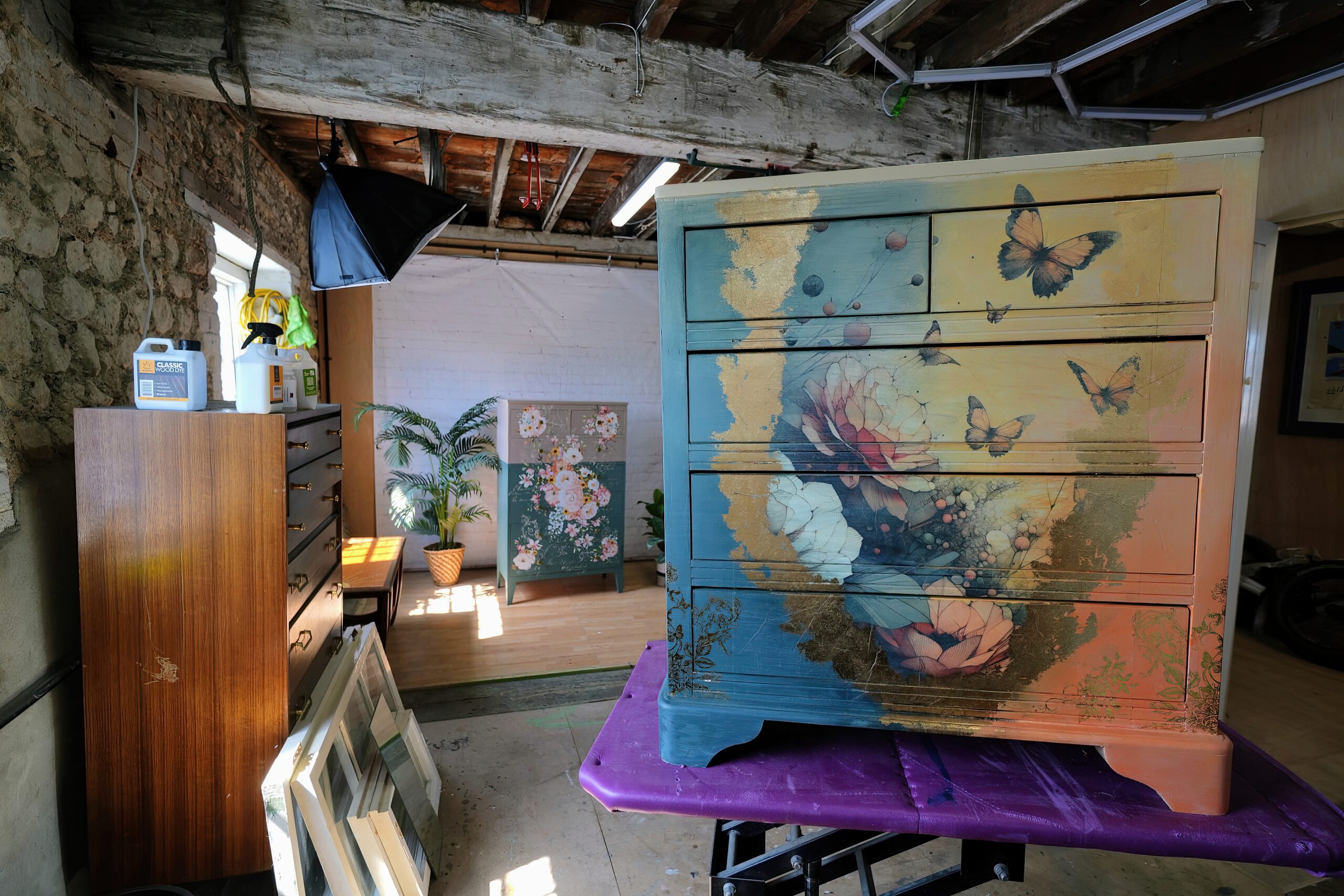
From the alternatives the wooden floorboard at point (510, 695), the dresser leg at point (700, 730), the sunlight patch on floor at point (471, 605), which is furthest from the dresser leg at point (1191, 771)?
the sunlight patch on floor at point (471, 605)

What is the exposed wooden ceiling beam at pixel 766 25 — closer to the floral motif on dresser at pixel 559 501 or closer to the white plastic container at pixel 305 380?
the white plastic container at pixel 305 380

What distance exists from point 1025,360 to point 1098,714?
639mm

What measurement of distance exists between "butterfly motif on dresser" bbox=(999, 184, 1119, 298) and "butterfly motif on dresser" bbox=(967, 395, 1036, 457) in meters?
0.21

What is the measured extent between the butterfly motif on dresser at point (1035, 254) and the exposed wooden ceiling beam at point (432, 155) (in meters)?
2.80

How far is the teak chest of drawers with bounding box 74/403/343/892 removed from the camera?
1.59m

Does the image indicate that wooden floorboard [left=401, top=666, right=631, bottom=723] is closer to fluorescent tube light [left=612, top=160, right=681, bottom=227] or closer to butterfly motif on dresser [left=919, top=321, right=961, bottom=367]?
butterfly motif on dresser [left=919, top=321, right=961, bottom=367]

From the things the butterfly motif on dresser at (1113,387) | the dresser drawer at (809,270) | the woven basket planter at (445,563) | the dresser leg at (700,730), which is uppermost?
the dresser drawer at (809,270)

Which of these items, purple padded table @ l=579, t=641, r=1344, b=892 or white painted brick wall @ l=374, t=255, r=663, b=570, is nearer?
purple padded table @ l=579, t=641, r=1344, b=892

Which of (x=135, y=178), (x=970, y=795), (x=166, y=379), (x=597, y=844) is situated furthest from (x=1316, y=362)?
(x=135, y=178)

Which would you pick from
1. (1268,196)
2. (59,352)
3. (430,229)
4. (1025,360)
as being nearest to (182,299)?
(59,352)

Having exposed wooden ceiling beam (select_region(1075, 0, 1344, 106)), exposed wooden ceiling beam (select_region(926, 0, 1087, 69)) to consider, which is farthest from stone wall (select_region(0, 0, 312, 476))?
exposed wooden ceiling beam (select_region(1075, 0, 1344, 106))

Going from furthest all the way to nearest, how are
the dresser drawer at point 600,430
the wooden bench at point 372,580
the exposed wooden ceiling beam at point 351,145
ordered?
the dresser drawer at point 600,430 < the exposed wooden ceiling beam at point 351,145 < the wooden bench at point 372,580

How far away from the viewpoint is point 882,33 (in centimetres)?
216

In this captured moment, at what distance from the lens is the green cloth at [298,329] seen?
2.37 meters
